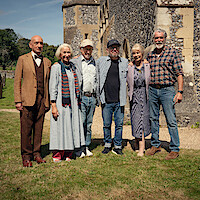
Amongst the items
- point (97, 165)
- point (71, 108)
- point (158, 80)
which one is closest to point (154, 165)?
point (97, 165)

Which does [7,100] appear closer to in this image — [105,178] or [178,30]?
[178,30]

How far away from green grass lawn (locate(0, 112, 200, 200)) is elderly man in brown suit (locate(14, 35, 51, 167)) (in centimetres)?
33

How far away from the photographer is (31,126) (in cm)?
370

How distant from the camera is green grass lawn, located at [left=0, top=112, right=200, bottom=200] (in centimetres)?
267

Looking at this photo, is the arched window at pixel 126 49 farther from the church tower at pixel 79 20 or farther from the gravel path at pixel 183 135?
the church tower at pixel 79 20

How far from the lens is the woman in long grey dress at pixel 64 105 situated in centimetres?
360

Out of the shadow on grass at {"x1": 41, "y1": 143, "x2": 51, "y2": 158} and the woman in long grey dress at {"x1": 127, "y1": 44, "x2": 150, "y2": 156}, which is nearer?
the woman in long grey dress at {"x1": 127, "y1": 44, "x2": 150, "y2": 156}

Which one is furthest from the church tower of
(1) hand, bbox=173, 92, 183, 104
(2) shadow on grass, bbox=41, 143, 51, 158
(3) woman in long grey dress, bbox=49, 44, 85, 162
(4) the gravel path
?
(1) hand, bbox=173, 92, 183, 104

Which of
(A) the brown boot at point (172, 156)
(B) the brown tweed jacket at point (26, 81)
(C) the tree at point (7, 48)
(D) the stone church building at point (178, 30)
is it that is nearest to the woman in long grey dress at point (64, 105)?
(B) the brown tweed jacket at point (26, 81)

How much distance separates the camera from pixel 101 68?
3922 millimetres

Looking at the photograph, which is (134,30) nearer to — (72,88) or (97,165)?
(72,88)

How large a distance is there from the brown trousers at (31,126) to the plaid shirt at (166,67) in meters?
2.07

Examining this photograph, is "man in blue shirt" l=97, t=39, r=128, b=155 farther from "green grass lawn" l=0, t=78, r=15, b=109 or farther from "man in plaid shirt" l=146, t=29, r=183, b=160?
"green grass lawn" l=0, t=78, r=15, b=109

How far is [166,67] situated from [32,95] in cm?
236
